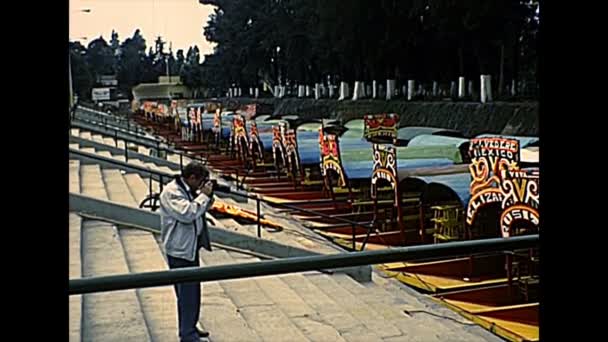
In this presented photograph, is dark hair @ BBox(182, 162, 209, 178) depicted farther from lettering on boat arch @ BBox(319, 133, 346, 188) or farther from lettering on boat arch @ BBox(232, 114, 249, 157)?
lettering on boat arch @ BBox(232, 114, 249, 157)

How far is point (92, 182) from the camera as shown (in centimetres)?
643

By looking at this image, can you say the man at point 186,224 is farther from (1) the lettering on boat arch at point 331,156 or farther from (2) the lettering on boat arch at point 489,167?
(1) the lettering on boat arch at point 331,156

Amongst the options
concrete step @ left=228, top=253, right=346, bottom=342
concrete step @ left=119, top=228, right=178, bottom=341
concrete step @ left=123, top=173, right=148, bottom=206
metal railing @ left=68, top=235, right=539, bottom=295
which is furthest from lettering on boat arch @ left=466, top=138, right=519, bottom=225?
metal railing @ left=68, top=235, right=539, bottom=295

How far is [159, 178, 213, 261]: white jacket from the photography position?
8.77 ft

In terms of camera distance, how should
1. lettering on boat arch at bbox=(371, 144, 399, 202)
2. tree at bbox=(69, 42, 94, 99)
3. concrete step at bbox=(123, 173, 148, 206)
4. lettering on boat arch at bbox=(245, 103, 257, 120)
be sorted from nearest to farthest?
tree at bbox=(69, 42, 94, 99), lettering on boat arch at bbox=(371, 144, 399, 202), concrete step at bbox=(123, 173, 148, 206), lettering on boat arch at bbox=(245, 103, 257, 120)

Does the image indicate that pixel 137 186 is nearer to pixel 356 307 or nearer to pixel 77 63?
pixel 356 307

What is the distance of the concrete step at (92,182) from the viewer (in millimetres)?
5656

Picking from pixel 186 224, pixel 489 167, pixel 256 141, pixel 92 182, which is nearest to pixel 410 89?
pixel 256 141

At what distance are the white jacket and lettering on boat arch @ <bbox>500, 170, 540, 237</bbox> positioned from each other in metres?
1.86

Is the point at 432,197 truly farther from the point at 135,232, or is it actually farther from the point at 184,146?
the point at 184,146

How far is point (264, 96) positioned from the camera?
22.1m

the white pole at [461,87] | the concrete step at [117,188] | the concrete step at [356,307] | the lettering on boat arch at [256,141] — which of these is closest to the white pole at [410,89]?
the white pole at [461,87]
